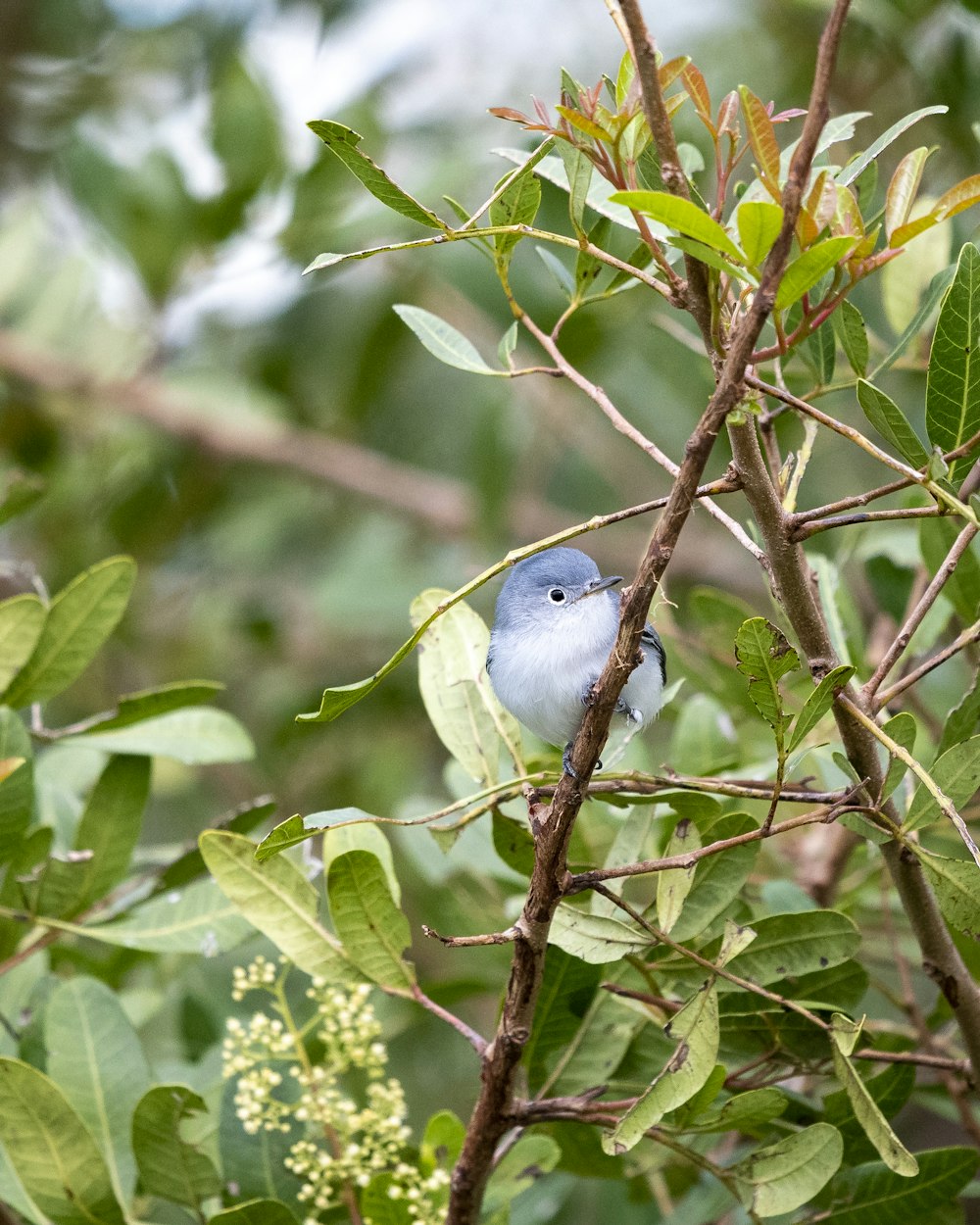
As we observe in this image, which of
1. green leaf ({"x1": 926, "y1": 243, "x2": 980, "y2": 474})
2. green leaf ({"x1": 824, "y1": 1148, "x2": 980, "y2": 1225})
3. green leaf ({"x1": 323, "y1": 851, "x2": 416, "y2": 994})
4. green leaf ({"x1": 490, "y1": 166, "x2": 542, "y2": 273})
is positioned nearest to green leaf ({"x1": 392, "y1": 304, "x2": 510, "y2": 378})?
green leaf ({"x1": 490, "y1": 166, "x2": 542, "y2": 273})

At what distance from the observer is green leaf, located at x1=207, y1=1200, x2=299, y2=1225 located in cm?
158

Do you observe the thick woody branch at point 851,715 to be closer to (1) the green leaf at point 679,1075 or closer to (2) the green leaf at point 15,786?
(1) the green leaf at point 679,1075

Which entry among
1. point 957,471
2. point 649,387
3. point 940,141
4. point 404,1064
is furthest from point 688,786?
point 649,387

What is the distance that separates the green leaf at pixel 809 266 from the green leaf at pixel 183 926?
1213 mm

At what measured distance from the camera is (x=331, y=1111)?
68.5 inches

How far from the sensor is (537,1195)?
222cm

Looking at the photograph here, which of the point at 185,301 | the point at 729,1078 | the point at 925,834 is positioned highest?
the point at 185,301

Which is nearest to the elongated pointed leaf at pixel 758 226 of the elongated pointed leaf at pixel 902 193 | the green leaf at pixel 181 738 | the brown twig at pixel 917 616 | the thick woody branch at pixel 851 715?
the thick woody branch at pixel 851 715

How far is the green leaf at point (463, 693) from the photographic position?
1856mm

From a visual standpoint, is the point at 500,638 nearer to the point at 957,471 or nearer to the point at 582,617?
the point at 582,617

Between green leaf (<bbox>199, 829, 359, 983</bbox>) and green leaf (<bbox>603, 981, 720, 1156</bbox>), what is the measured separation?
17.3 inches

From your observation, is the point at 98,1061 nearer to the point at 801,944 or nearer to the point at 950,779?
the point at 801,944

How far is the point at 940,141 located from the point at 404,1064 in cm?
287

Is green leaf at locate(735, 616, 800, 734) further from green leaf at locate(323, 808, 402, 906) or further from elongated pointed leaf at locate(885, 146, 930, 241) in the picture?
green leaf at locate(323, 808, 402, 906)
